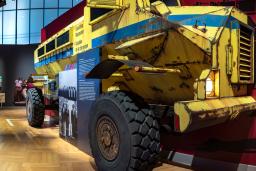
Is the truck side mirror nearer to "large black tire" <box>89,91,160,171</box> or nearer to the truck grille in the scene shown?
the truck grille

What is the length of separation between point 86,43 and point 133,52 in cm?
197

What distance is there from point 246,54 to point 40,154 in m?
3.49

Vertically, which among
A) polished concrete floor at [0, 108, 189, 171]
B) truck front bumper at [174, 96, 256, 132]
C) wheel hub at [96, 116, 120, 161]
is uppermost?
truck front bumper at [174, 96, 256, 132]

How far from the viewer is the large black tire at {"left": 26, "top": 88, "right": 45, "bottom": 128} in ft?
29.1

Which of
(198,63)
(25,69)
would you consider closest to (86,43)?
(198,63)

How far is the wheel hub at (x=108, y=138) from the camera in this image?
13.3 ft

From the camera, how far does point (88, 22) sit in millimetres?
5555

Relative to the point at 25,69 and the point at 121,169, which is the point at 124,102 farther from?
the point at 25,69

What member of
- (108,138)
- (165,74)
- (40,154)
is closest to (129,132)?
(108,138)

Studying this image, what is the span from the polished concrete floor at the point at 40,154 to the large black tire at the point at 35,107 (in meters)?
0.57

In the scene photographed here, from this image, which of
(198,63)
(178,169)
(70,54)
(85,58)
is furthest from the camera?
(70,54)

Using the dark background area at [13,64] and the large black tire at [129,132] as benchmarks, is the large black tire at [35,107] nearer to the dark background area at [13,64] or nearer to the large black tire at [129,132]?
the large black tire at [129,132]

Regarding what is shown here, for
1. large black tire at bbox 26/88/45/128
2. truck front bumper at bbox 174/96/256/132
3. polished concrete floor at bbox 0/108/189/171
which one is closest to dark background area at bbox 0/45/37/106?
large black tire at bbox 26/88/45/128

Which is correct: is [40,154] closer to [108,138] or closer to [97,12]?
[108,138]
